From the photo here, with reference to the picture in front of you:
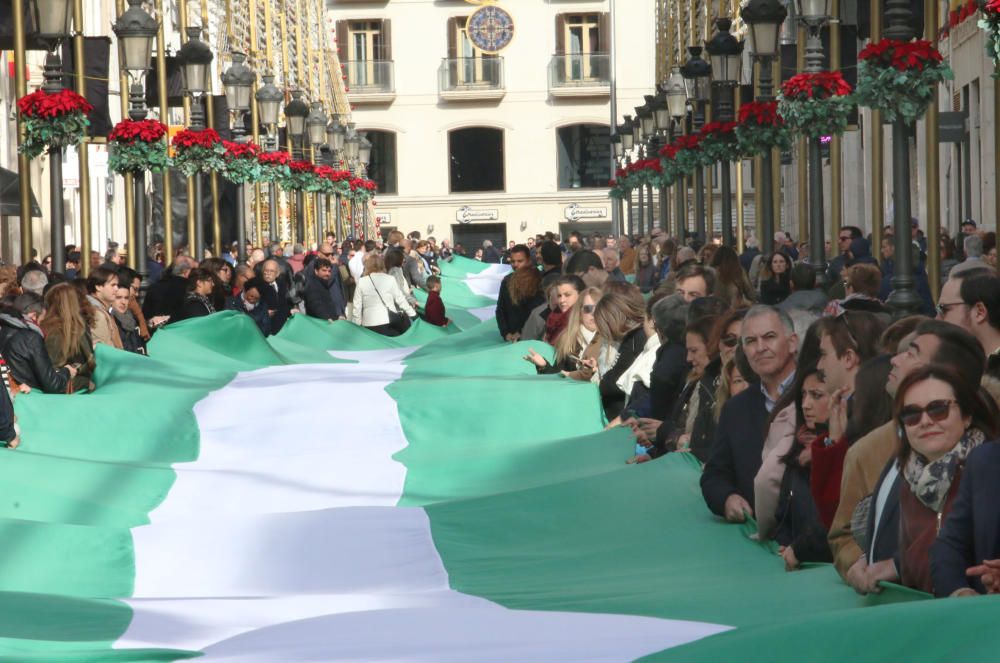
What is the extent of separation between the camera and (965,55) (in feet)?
103

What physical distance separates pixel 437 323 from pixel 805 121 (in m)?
8.66

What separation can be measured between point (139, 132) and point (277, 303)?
2.80 metres

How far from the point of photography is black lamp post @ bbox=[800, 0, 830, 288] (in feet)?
55.1

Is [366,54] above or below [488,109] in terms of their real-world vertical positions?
above

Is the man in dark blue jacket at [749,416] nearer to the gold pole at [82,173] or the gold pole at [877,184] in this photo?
the gold pole at [82,173]

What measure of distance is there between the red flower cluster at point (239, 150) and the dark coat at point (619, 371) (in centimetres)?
1581

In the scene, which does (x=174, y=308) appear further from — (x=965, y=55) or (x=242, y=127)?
(x=965, y=55)

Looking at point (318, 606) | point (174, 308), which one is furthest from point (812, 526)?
point (174, 308)

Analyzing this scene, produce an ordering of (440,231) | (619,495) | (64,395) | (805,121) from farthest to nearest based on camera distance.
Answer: (440,231), (805,121), (64,395), (619,495)

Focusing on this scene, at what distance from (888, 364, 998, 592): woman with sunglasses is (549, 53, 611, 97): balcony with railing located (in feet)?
221

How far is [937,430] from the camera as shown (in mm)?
6156

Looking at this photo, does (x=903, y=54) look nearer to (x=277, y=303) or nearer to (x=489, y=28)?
(x=277, y=303)

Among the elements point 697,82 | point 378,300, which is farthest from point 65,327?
point 697,82

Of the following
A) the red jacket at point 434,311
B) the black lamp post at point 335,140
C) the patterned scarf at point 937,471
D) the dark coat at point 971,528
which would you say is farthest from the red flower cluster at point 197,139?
the dark coat at point 971,528
